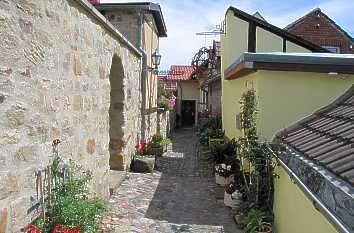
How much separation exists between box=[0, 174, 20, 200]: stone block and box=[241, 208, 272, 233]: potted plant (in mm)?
3059

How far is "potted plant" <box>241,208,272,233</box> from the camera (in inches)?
193

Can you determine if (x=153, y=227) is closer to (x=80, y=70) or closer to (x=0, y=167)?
(x=80, y=70)

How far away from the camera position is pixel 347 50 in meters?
18.1

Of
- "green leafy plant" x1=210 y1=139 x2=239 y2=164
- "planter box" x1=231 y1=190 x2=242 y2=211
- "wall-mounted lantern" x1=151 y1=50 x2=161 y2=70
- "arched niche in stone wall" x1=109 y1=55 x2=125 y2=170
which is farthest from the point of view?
"wall-mounted lantern" x1=151 y1=50 x2=161 y2=70

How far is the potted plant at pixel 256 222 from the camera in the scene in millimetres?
4910

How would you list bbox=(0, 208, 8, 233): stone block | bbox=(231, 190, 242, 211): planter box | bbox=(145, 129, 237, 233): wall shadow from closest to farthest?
bbox=(0, 208, 8, 233): stone block < bbox=(145, 129, 237, 233): wall shadow < bbox=(231, 190, 242, 211): planter box

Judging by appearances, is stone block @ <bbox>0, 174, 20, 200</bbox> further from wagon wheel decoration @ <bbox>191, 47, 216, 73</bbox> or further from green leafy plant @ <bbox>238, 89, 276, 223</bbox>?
wagon wheel decoration @ <bbox>191, 47, 216, 73</bbox>

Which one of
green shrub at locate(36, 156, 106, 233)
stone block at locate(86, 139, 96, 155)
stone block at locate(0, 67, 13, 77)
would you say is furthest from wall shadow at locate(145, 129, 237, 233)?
stone block at locate(0, 67, 13, 77)

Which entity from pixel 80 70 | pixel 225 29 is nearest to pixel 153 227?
pixel 80 70

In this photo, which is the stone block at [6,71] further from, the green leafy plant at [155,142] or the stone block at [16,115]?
the green leafy plant at [155,142]

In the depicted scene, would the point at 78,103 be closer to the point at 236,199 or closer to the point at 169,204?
the point at 169,204

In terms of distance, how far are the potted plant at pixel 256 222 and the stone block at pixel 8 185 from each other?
120 inches

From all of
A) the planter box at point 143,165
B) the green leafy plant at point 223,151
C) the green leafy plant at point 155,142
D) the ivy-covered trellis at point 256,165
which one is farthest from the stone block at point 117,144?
the ivy-covered trellis at point 256,165

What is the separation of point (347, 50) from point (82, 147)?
1660 centimetres
